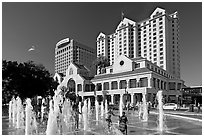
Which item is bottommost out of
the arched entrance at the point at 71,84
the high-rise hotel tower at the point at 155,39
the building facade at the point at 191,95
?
the building facade at the point at 191,95

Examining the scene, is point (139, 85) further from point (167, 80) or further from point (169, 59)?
point (169, 59)

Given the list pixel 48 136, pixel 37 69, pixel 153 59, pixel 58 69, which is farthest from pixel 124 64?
pixel 58 69

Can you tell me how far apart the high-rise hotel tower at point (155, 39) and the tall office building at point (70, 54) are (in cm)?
3741

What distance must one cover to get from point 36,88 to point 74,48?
107 m

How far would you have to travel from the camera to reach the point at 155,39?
94.3 m

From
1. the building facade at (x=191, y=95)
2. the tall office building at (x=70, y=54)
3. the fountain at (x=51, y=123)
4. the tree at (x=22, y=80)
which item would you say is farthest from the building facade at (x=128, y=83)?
the tall office building at (x=70, y=54)

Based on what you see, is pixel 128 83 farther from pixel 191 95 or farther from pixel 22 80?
pixel 22 80

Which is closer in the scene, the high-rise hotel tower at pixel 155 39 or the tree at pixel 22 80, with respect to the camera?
the tree at pixel 22 80

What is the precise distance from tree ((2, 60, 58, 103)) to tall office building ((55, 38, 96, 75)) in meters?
99.5

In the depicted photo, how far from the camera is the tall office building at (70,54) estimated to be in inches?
5615

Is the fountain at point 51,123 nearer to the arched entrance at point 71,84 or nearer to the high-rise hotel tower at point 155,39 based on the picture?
the arched entrance at point 71,84

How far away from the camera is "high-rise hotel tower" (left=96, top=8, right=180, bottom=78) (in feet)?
297

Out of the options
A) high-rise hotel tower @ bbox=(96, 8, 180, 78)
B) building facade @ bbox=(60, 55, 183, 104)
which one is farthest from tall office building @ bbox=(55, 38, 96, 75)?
building facade @ bbox=(60, 55, 183, 104)

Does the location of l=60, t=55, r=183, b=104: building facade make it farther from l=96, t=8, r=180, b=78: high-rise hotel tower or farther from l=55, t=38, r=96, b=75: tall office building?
l=55, t=38, r=96, b=75: tall office building
